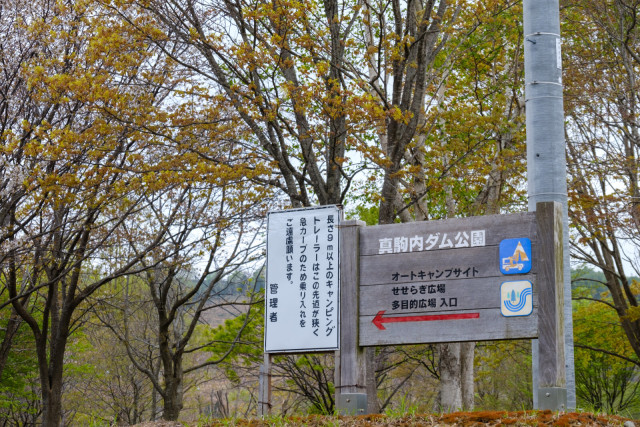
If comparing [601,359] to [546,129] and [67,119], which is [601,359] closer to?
[67,119]

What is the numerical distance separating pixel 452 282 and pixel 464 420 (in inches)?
48.1

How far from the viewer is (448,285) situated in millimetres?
5770

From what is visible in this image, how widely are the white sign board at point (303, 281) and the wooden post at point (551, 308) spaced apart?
5.95 feet

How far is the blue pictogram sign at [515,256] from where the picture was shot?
218 inches

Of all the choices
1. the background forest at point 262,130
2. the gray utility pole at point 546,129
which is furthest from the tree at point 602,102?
the gray utility pole at point 546,129

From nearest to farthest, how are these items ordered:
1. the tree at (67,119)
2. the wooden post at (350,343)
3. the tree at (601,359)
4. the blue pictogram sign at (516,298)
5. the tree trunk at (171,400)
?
the blue pictogram sign at (516,298) < the wooden post at (350,343) < the tree at (67,119) < the tree trunk at (171,400) < the tree at (601,359)

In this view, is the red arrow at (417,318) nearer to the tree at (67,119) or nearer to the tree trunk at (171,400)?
the tree at (67,119)

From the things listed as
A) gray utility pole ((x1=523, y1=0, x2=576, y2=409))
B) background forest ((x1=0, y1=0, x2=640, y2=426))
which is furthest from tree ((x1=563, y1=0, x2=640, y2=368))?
gray utility pole ((x1=523, y1=0, x2=576, y2=409))

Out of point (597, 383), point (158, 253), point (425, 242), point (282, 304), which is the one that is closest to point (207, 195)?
point (158, 253)

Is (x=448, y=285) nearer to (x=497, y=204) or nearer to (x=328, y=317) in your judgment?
(x=328, y=317)

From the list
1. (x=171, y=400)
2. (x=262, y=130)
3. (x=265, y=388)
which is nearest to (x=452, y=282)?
(x=265, y=388)

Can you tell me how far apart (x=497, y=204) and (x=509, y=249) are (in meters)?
11.0

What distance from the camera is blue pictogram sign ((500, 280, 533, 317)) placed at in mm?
5477

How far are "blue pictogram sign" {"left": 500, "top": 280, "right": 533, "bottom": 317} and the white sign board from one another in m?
1.50
